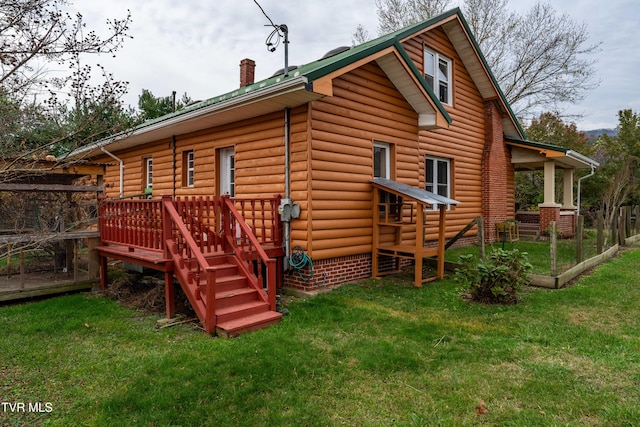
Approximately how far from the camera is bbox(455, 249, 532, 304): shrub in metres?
6.18

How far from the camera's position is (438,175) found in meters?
11.7

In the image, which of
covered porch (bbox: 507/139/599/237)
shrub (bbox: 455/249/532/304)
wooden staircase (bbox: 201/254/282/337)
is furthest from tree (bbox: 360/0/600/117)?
wooden staircase (bbox: 201/254/282/337)

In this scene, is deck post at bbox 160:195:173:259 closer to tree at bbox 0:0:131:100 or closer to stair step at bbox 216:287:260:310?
stair step at bbox 216:287:260:310

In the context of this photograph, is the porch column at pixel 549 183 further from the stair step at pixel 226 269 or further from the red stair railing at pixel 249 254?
the stair step at pixel 226 269

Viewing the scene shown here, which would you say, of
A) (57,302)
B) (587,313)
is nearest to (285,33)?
(57,302)

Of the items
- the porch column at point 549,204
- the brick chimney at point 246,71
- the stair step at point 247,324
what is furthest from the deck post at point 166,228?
the porch column at point 549,204

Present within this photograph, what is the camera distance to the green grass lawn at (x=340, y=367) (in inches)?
124

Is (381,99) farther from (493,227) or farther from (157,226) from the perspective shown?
(493,227)

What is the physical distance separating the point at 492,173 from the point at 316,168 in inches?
349

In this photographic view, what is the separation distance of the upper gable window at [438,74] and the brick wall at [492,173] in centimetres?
243

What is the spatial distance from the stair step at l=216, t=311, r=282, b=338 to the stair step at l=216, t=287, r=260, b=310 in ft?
1.03

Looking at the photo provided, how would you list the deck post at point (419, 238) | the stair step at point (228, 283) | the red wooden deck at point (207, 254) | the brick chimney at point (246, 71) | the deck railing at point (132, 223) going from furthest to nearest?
1. the brick chimney at point (246, 71)
2. the deck post at point (419, 238)
3. the deck railing at point (132, 223)
4. the stair step at point (228, 283)
5. the red wooden deck at point (207, 254)

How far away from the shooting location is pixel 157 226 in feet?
20.4

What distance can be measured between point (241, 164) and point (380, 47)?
363cm
